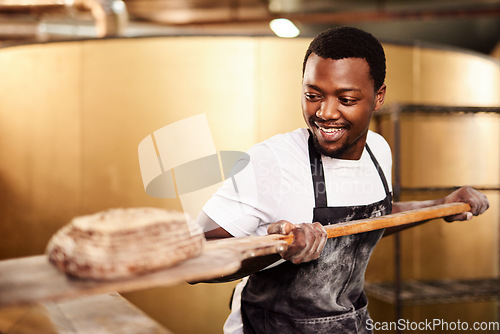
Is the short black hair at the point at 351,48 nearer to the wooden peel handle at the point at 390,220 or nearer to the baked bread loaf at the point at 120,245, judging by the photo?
the wooden peel handle at the point at 390,220

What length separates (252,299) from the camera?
98cm

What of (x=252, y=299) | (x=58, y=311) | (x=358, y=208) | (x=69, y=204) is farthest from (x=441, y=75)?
(x=58, y=311)

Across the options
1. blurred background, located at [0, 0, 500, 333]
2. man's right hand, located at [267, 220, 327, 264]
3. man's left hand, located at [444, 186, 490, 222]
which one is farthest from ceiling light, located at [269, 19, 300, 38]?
man's right hand, located at [267, 220, 327, 264]

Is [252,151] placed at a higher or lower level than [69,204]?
higher

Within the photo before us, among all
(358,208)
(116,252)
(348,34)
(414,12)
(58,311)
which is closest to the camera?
(116,252)

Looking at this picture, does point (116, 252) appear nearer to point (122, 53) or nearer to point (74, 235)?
point (74, 235)

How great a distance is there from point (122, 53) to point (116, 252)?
1.89 metres

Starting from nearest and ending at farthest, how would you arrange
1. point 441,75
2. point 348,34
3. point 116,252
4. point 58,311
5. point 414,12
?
point 116,252 < point 58,311 < point 348,34 < point 441,75 < point 414,12

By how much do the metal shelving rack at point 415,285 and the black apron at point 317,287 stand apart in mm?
733

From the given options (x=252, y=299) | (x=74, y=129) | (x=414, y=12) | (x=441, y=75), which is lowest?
(x=252, y=299)

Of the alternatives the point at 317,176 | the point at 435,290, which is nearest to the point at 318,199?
the point at 317,176

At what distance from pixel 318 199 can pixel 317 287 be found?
19 centimetres

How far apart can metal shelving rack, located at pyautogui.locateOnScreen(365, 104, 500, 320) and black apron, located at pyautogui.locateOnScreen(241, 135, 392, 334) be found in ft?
2.40

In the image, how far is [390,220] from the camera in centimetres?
89
